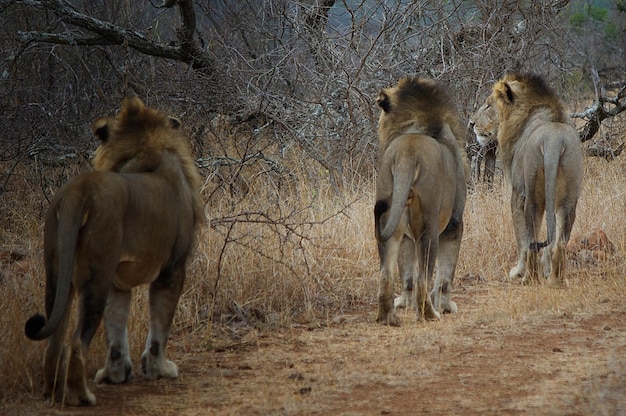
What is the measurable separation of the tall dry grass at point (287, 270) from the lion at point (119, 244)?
402 mm

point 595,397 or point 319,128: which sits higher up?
point 319,128

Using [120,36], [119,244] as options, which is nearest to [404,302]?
[119,244]

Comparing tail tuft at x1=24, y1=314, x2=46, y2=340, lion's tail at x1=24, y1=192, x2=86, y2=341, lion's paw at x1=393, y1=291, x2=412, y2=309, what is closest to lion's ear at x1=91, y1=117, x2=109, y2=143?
lion's tail at x1=24, y1=192, x2=86, y2=341

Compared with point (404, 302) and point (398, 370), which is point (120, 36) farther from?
point (398, 370)

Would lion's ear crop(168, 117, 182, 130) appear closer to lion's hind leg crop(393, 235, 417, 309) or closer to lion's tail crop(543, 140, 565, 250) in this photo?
lion's hind leg crop(393, 235, 417, 309)

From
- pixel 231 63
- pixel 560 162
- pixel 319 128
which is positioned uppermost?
pixel 231 63

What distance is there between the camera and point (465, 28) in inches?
449

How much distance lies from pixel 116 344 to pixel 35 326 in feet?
3.14

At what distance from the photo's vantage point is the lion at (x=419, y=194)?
6199 millimetres

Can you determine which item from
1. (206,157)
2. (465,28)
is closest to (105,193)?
(206,157)

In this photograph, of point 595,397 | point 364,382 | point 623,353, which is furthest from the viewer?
point 623,353

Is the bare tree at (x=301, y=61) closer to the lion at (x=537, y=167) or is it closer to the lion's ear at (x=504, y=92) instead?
the lion's ear at (x=504, y=92)

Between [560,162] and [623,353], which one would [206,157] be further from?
[623,353]

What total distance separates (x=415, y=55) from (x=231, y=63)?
2099 millimetres
